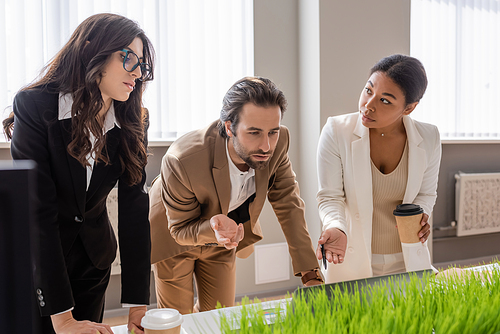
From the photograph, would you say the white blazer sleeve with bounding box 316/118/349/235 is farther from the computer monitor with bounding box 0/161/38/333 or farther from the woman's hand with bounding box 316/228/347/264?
the computer monitor with bounding box 0/161/38/333

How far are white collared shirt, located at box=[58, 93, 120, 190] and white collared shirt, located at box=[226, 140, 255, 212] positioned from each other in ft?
1.67

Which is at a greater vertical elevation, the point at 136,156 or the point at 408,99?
the point at 408,99

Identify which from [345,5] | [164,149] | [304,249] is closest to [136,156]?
[304,249]

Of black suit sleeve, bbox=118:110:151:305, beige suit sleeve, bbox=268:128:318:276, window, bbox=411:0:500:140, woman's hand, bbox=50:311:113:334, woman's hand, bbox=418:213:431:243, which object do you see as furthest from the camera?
window, bbox=411:0:500:140

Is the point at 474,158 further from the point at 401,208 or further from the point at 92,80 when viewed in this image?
the point at 92,80

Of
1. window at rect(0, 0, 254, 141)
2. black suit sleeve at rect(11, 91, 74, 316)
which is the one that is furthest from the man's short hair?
window at rect(0, 0, 254, 141)

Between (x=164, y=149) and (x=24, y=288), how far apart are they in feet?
8.76

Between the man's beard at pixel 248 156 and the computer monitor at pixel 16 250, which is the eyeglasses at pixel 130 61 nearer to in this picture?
the man's beard at pixel 248 156

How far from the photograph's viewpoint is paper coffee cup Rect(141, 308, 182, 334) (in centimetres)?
82

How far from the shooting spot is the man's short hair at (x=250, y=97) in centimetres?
154

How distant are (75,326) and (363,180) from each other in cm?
120

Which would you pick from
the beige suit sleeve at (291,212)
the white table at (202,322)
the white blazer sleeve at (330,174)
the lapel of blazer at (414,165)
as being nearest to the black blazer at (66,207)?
the white table at (202,322)

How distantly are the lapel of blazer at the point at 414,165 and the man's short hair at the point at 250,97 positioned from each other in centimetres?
61

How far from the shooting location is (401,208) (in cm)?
131
